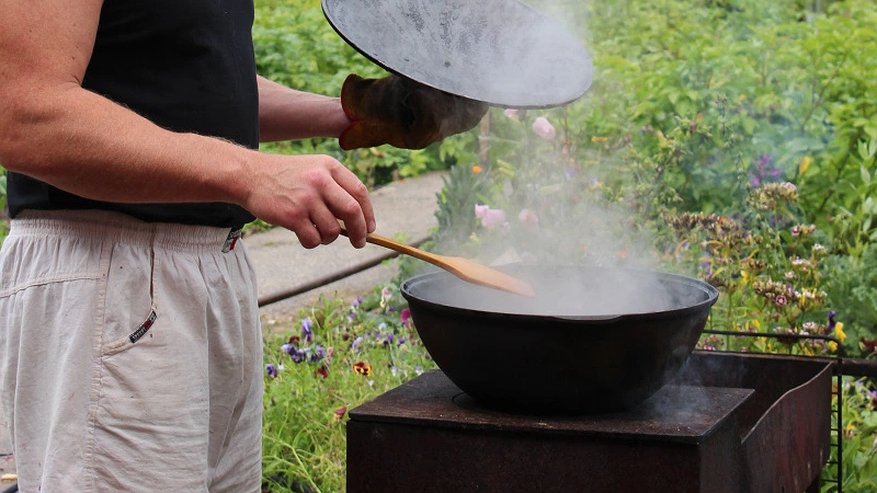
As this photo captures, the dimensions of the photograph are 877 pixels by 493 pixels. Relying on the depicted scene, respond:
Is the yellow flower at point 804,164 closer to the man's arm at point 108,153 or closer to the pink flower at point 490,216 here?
the pink flower at point 490,216

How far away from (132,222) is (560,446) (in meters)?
0.85

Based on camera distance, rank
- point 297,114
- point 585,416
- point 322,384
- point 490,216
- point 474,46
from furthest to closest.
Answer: point 490,216 < point 322,384 < point 297,114 < point 474,46 < point 585,416

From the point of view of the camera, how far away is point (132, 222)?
6.51ft

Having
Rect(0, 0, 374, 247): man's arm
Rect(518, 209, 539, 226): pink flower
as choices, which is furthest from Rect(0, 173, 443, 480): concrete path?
Rect(0, 0, 374, 247): man's arm

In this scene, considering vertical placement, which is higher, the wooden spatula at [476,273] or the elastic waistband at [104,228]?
the elastic waistband at [104,228]

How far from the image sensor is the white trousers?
1934mm

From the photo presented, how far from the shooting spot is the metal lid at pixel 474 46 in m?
1.97

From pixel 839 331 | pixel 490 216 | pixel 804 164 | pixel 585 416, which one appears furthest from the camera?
pixel 804 164

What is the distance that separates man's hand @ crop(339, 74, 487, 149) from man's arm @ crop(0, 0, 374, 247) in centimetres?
50

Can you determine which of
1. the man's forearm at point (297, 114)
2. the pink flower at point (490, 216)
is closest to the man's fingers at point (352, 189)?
the man's forearm at point (297, 114)

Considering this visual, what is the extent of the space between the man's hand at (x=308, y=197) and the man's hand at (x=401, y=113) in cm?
46

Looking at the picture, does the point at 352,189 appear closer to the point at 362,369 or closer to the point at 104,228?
the point at 104,228

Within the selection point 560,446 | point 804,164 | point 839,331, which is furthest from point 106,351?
point 804,164

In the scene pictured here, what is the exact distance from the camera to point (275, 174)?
172 centimetres
